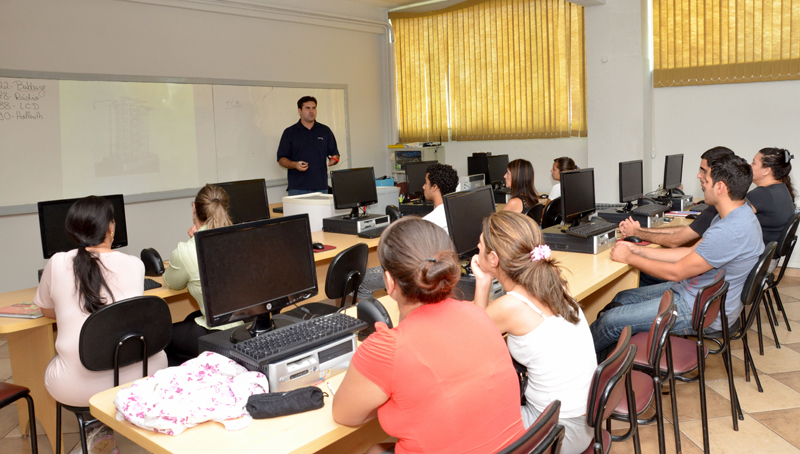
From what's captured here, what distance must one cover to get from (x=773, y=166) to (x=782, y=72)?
205 centimetres

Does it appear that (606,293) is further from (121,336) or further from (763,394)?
(121,336)

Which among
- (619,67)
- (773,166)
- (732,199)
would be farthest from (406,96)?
(732,199)

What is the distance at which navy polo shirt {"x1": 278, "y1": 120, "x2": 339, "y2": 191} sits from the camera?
6309mm

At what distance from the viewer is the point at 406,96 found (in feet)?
26.7

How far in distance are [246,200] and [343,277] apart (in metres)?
1.31

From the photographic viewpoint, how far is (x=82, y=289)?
7.75 feet

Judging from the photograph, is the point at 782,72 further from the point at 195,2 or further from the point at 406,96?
the point at 195,2

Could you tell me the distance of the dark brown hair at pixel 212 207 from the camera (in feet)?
9.58

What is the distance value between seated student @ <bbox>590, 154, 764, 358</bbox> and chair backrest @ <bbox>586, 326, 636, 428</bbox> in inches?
46.2

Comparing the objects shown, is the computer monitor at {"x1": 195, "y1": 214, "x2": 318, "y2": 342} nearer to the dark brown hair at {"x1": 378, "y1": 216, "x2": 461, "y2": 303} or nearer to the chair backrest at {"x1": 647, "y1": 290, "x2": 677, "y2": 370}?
the dark brown hair at {"x1": 378, "y1": 216, "x2": 461, "y2": 303}

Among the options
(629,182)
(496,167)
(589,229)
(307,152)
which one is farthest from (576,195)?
(307,152)

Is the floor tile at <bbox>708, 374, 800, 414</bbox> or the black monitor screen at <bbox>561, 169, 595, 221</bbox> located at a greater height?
the black monitor screen at <bbox>561, 169, 595, 221</bbox>

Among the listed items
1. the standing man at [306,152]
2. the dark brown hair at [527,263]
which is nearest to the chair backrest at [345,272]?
the dark brown hair at [527,263]

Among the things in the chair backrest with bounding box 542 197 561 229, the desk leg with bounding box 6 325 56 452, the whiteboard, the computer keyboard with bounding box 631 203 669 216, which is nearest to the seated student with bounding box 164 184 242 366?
the desk leg with bounding box 6 325 56 452
